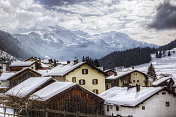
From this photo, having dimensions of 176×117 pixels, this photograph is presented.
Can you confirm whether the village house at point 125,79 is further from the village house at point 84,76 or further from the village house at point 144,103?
the village house at point 144,103

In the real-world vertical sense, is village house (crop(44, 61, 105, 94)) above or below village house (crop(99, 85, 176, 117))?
above

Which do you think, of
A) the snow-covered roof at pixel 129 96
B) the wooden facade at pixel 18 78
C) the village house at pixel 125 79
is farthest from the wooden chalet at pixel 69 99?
the village house at pixel 125 79

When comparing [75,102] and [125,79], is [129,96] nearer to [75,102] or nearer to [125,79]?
[75,102]

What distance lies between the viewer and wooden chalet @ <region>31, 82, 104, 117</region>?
1342 inches

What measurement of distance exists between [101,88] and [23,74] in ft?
61.1

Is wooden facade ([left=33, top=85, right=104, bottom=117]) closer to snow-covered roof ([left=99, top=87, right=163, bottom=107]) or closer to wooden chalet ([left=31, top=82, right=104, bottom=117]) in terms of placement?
wooden chalet ([left=31, top=82, right=104, bottom=117])

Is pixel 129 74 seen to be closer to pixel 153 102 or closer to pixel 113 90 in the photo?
pixel 113 90

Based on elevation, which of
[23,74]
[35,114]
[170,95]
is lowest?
[35,114]

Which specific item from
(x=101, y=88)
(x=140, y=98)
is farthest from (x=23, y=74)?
(x=140, y=98)

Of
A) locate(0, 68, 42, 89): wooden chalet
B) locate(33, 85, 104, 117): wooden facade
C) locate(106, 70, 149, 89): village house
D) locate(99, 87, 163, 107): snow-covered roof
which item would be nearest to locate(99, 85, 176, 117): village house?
locate(99, 87, 163, 107): snow-covered roof

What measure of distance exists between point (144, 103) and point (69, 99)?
35.9 feet

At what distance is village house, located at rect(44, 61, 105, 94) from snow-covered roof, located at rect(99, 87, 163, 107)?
43.4 feet

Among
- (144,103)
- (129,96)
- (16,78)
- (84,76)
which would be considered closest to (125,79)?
(84,76)

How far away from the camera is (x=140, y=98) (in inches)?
1460
